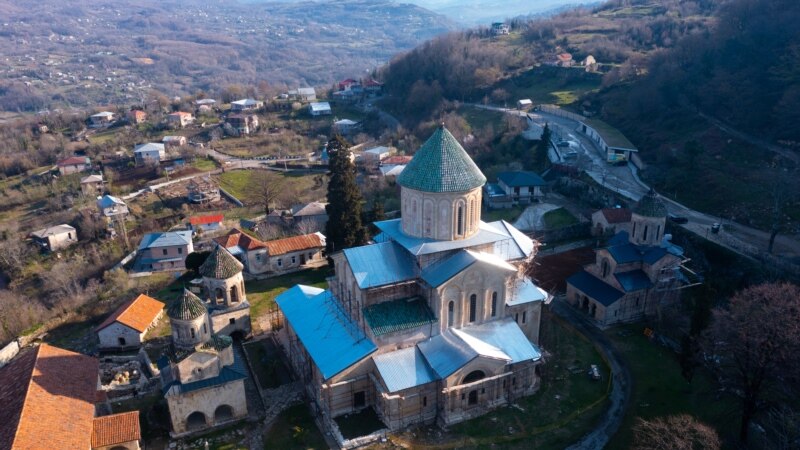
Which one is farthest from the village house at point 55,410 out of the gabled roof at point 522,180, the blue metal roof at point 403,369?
the gabled roof at point 522,180

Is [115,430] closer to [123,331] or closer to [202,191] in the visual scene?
[123,331]

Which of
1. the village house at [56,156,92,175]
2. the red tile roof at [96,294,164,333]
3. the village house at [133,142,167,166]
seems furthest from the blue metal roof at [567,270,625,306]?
the village house at [56,156,92,175]

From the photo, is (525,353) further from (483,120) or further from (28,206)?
(28,206)

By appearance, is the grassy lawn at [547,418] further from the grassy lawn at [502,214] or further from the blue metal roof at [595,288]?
the grassy lawn at [502,214]

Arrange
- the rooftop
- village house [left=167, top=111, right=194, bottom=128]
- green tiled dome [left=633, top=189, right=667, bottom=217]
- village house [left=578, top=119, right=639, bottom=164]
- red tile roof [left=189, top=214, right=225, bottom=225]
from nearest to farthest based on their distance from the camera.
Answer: the rooftop
green tiled dome [left=633, top=189, right=667, bottom=217]
red tile roof [left=189, top=214, right=225, bottom=225]
village house [left=578, top=119, right=639, bottom=164]
village house [left=167, top=111, right=194, bottom=128]

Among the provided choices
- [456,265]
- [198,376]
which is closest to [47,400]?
[198,376]

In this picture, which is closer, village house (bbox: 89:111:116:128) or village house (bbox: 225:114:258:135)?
village house (bbox: 225:114:258:135)

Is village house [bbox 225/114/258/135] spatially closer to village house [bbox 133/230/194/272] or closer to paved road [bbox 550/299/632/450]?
village house [bbox 133/230/194/272]

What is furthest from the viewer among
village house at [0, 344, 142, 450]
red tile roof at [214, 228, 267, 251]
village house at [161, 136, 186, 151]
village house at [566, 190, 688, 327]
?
village house at [161, 136, 186, 151]
